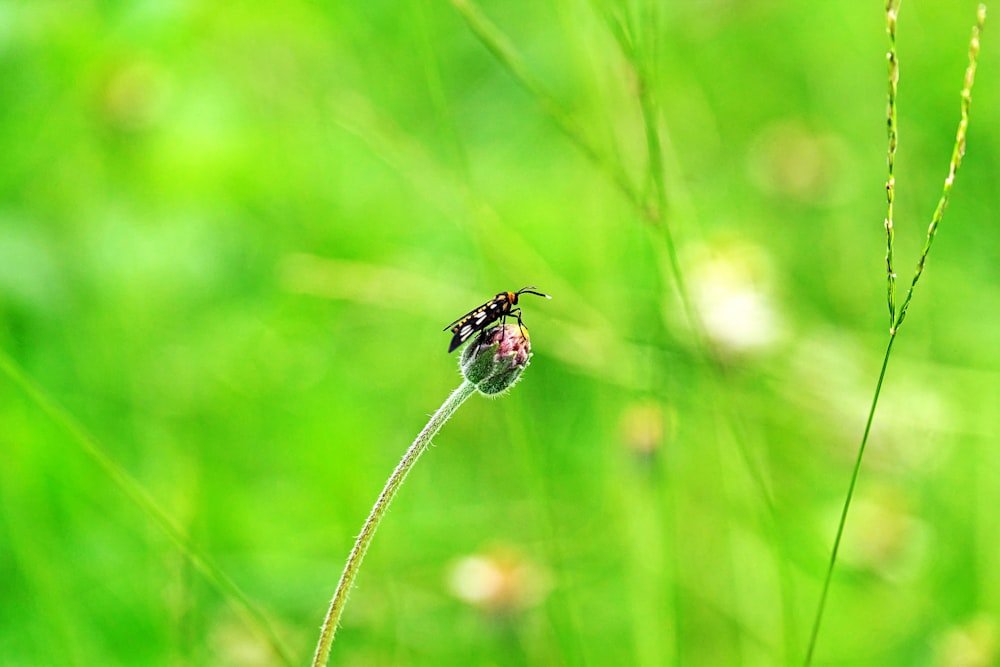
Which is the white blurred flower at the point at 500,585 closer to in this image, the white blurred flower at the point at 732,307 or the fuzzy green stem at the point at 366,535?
the white blurred flower at the point at 732,307

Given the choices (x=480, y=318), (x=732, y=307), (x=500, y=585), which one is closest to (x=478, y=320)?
(x=480, y=318)

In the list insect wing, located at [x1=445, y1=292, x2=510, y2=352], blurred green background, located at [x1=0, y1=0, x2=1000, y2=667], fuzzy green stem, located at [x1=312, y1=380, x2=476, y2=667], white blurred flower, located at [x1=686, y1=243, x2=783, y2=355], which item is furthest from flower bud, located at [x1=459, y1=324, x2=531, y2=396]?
white blurred flower, located at [x1=686, y1=243, x2=783, y2=355]

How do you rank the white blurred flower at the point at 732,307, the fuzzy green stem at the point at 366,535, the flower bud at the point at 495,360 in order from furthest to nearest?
the white blurred flower at the point at 732,307 → the flower bud at the point at 495,360 → the fuzzy green stem at the point at 366,535

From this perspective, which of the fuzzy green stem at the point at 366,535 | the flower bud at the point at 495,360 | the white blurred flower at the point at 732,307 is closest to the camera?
the fuzzy green stem at the point at 366,535

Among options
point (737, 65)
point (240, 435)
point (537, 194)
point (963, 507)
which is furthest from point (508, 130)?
point (963, 507)

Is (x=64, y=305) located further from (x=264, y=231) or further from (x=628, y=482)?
(x=628, y=482)

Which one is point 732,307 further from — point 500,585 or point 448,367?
point 500,585

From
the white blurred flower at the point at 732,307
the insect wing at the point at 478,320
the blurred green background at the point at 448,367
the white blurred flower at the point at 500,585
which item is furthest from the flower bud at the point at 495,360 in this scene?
the white blurred flower at the point at 732,307
